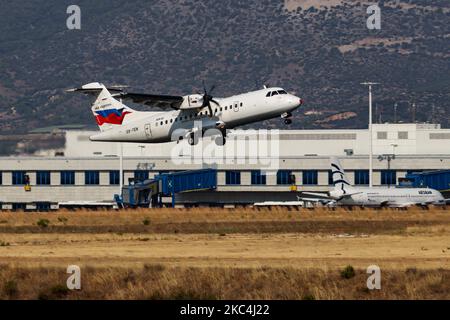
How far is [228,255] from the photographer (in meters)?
66.8

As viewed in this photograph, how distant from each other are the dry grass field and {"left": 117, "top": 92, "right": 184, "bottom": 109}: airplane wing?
853 centimetres

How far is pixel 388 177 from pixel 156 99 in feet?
189

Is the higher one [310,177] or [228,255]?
[310,177]

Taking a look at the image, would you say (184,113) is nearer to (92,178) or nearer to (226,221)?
(226,221)

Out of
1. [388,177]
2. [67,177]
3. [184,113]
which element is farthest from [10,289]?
[67,177]

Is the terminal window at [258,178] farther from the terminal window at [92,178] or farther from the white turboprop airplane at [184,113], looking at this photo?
the white turboprop airplane at [184,113]

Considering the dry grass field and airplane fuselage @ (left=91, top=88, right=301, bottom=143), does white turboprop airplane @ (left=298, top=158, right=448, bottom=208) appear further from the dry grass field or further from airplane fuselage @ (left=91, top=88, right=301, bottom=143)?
airplane fuselage @ (left=91, top=88, right=301, bottom=143)

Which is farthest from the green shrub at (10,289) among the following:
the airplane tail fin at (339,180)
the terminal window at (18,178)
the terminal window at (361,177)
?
the terminal window at (18,178)

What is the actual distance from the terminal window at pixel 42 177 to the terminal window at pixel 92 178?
489 cm

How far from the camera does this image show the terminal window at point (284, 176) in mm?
154750

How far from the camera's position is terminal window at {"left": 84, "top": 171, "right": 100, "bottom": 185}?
6280 inches

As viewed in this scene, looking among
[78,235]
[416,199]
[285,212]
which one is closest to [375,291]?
[78,235]

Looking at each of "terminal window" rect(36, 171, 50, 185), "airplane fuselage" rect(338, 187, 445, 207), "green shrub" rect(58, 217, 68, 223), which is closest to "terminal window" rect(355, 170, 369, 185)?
"airplane fuselage" rect(338, 187, 445, 207)
